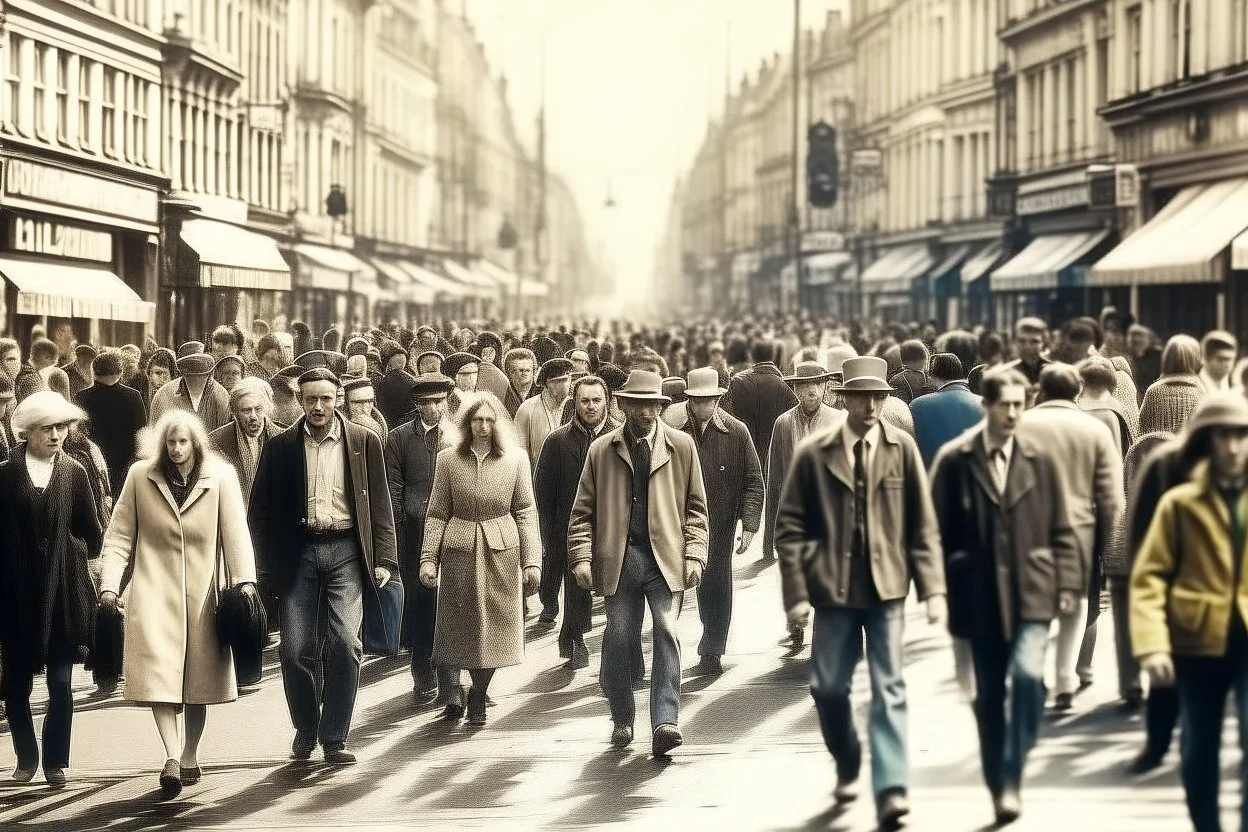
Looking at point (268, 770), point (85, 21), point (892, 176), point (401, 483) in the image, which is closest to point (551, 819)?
point (268, 770)

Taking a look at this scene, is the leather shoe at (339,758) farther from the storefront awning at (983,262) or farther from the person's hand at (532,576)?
the storefront awning at (983,262)

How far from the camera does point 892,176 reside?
7256 centimetres

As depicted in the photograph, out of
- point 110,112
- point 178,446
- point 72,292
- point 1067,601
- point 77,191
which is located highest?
point 110,112

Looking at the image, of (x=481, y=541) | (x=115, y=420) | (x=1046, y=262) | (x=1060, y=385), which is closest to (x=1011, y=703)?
(x=1060, y=385)

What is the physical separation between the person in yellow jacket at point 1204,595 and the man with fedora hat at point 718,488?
584 centimetres

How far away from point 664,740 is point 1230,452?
4024 mm

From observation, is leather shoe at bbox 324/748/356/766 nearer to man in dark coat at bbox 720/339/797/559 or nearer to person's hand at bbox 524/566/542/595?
person's hand at bbox 524/566/542/595

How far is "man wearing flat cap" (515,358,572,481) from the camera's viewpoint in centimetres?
1639

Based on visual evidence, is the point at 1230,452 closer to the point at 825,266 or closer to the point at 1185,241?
the point at 1185,241

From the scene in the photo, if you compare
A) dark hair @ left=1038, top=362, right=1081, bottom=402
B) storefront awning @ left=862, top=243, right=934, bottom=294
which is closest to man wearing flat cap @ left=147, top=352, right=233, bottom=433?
dark hair @ left=1038, top=362, right=1081, bottom=402

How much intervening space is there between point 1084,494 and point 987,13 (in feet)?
171

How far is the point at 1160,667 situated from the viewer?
7422 mm

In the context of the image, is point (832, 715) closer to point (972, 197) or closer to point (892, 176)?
point (972, 197)

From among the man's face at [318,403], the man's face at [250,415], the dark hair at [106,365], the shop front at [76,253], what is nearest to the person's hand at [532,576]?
the man's face at [318,403]
